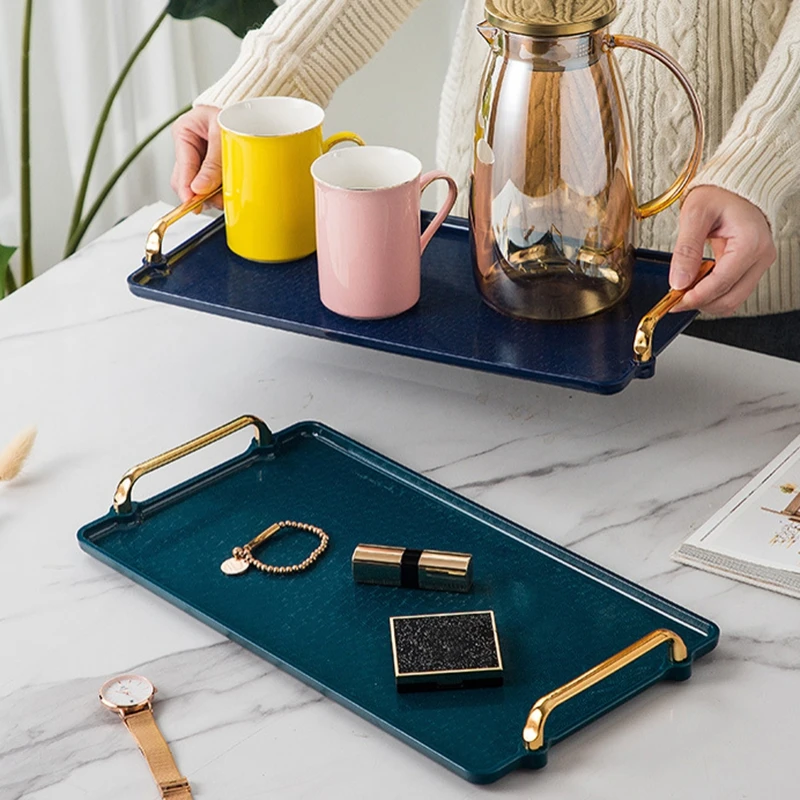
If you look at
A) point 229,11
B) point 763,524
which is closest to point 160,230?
point 763,524

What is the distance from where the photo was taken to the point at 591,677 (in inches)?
29.6

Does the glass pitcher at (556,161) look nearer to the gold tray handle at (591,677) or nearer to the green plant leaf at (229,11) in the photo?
the gold tray handle at (591,677)

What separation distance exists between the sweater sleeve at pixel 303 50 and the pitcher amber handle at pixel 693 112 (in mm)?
412

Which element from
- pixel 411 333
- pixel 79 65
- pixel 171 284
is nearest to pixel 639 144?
pixel 411 333

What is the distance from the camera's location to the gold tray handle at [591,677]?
730mm

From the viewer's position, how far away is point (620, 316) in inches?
42.3

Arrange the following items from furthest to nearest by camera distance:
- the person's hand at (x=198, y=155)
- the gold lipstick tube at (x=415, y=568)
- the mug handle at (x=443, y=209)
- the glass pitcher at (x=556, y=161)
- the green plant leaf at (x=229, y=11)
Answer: the green plant leaf at (x=229, y=11) < the person's hand at (x=198, y=155) < the mug handle at (x=443, y=209) < the glass pitcher at (x=556, y=161) < the gold lipstick tube at (x=415, y=568)

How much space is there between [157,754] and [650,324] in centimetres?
51

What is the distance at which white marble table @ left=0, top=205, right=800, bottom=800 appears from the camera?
74 centimetres

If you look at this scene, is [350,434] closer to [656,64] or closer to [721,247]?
[721,247]

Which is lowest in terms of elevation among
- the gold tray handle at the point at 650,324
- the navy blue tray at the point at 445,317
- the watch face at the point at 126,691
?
the watch face at the point at 126,691

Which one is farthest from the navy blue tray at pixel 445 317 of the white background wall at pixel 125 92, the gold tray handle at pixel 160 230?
the white background wall at pixel 125 92

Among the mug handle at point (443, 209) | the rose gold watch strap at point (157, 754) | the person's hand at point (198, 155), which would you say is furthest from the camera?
the person's hand at point (198, 155)

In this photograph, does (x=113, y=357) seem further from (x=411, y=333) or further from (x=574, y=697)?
(x=574, y=697)
